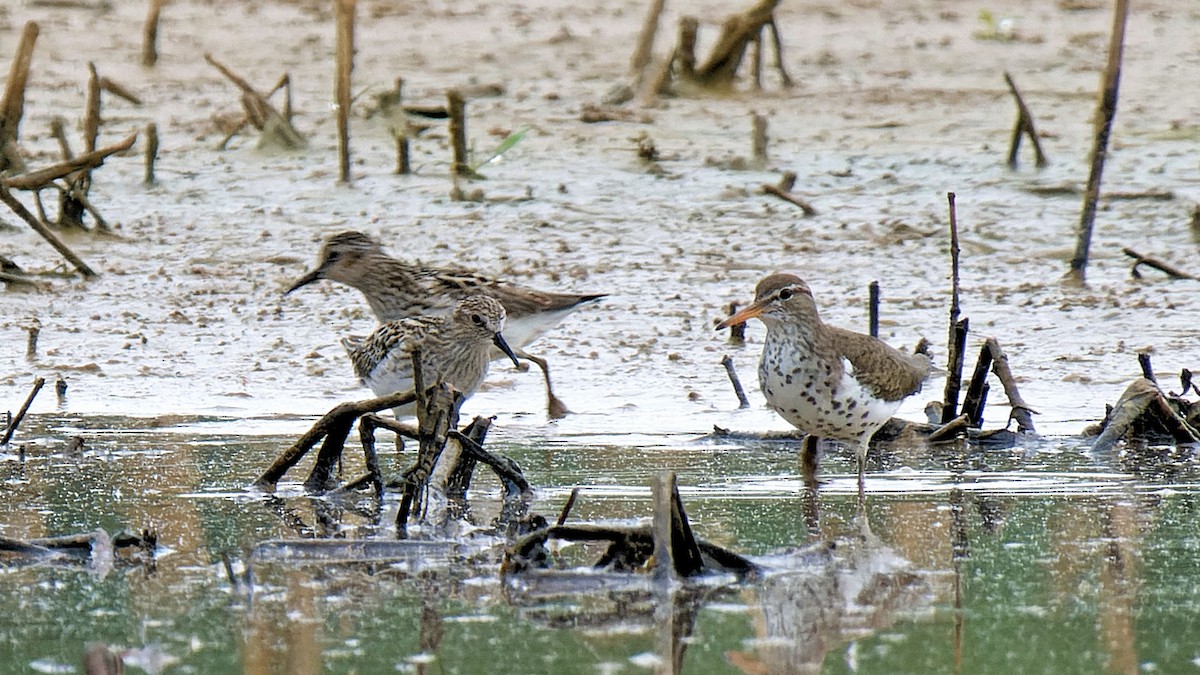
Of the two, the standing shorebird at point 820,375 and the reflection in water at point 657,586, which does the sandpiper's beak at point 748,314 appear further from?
the reflection in water at point 657,586

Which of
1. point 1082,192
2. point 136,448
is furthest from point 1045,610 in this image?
point 1082,192

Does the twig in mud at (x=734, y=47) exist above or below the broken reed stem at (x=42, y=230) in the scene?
above

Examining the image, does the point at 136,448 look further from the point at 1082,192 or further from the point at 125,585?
the point at 1082,192

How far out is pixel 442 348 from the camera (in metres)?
8.22

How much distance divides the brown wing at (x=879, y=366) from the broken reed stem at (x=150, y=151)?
6070 mm

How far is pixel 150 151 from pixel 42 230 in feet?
7.42

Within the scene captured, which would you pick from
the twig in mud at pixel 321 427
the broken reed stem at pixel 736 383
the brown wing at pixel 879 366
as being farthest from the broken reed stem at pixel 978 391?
the twig in mud at pixel 321 427

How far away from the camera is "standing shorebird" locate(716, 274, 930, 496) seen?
7.35m

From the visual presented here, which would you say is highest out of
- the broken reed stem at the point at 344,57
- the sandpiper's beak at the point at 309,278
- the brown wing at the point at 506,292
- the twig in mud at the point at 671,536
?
the broken reed stem at the point at 344,57

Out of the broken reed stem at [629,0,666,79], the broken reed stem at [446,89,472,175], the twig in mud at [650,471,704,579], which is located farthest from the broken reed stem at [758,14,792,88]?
the twig in mud at [650,471,704,579]

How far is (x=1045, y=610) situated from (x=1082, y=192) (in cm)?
715

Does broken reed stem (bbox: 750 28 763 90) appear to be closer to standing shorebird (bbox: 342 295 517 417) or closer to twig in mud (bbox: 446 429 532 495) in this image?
standing shorebird (bbox: 342 295 517 417)

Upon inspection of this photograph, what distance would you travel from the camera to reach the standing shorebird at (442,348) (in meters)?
8.08

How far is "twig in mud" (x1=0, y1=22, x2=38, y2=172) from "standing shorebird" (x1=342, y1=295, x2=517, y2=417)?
137 inches
